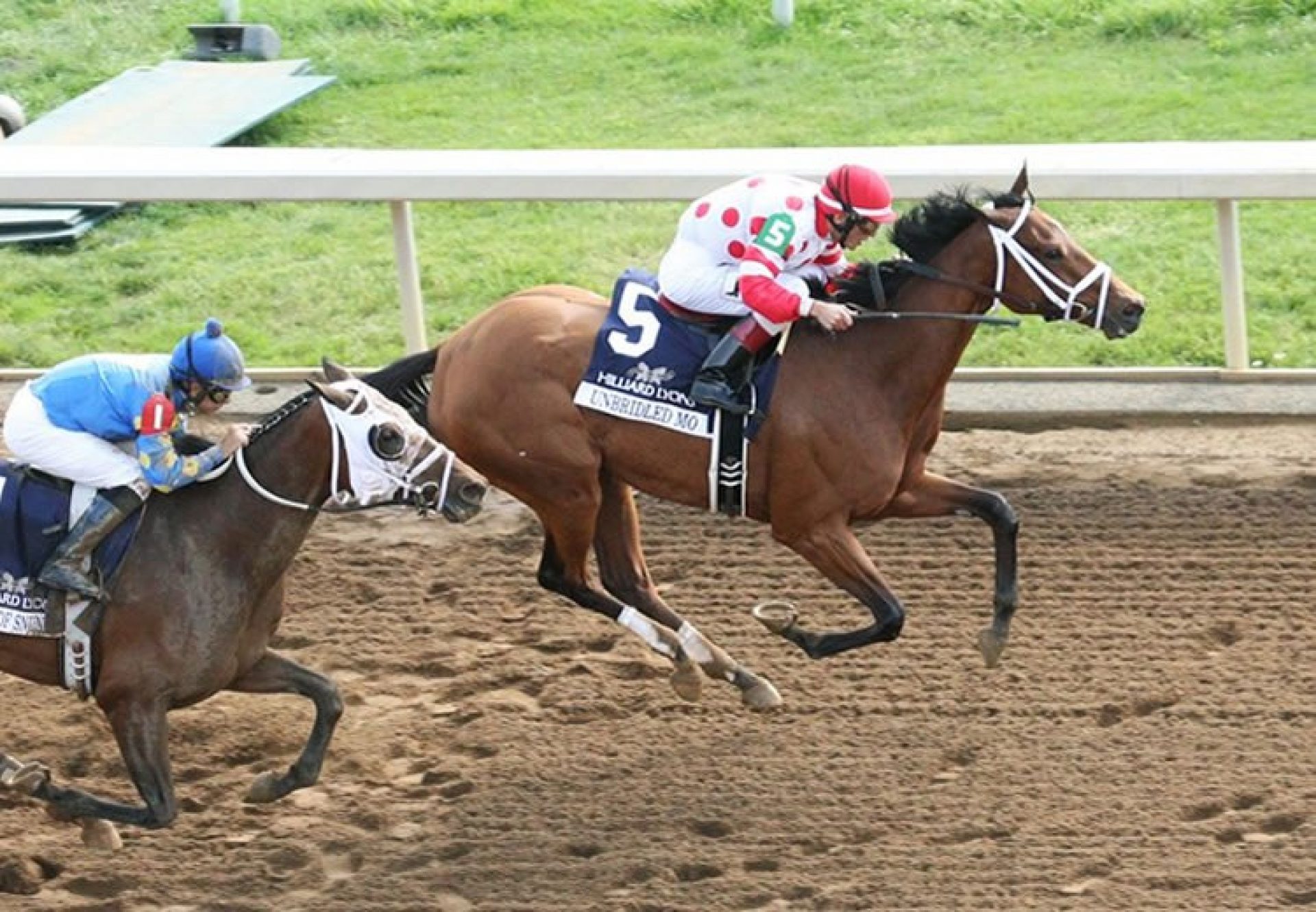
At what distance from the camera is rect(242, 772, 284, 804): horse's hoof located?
21.3 ft

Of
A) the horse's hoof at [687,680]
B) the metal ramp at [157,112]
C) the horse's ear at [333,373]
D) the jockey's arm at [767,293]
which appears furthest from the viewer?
the metal ramp at [157,112]

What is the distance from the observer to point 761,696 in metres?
7.01

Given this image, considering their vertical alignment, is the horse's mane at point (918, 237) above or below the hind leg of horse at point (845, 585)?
above

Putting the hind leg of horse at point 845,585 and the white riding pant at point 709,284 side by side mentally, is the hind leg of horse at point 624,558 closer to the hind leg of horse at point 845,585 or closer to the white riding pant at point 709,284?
the hind leg of horse at point 845,585

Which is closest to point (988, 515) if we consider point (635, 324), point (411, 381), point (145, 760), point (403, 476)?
point (635, 324)

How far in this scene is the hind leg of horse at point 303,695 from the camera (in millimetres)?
6406

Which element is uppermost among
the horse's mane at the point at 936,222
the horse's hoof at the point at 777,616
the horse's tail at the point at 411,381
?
the horse's mane at the point at 936,222

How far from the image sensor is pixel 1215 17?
43.9 ft

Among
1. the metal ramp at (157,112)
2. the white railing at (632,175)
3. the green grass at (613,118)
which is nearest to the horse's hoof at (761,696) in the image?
the white railing at (632,175)

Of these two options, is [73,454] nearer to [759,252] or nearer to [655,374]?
[655,374]

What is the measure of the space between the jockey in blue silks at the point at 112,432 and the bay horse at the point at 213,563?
0.09 meters

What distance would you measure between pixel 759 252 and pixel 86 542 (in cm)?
203

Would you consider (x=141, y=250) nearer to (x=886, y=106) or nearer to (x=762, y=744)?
(x=886, y=106)

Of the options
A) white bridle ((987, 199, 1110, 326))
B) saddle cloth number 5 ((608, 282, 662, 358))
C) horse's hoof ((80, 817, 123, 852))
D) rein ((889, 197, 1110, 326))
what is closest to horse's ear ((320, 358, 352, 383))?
saddle cloth number 5 ((608, 282, 662, 358))
